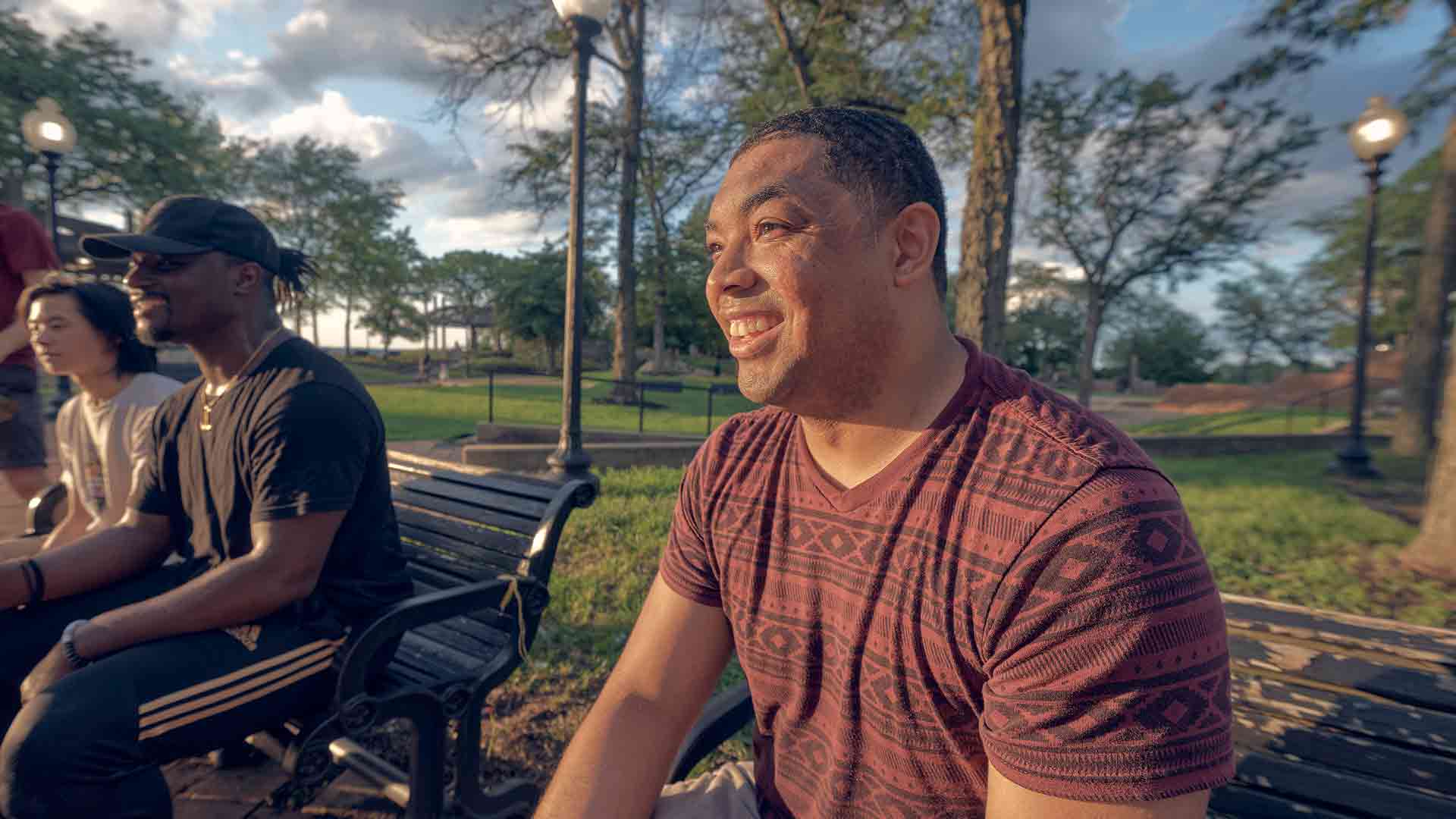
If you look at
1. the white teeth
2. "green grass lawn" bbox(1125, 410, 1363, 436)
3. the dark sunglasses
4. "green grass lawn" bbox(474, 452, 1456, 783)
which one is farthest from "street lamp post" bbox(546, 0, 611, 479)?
"green grass lawn" bbox(1125, 410, 1363, 436)

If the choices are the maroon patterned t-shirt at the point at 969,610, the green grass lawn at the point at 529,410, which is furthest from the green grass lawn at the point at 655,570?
the green grass lawn at the point at 529,410

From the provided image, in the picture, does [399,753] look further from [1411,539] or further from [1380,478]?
[1380,478]

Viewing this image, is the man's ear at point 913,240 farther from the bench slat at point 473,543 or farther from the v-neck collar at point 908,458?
the bench slat at point 473,543

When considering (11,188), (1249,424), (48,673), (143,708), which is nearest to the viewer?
(143,708)

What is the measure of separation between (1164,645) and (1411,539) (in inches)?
308

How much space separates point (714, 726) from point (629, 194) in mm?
17901

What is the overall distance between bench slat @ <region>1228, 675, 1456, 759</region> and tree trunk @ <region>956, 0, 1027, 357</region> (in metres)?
5.29

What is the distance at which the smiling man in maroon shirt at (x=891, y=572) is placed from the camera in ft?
3.53

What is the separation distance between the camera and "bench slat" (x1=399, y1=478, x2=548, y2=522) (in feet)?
9.55

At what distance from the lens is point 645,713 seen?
1.75 m

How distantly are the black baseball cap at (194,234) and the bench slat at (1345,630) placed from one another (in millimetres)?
3296

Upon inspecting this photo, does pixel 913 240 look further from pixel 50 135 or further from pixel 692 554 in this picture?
pixel 50 135

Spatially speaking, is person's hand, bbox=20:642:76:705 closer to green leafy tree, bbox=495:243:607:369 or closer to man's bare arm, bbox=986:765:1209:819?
man's bare arm, bbox=986:765:1209:819

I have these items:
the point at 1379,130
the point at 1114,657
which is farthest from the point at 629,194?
the point at 1114,657
